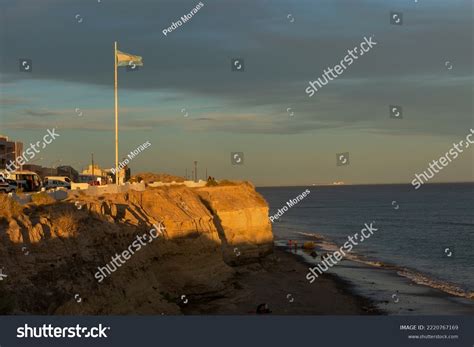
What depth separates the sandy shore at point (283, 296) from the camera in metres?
37.7

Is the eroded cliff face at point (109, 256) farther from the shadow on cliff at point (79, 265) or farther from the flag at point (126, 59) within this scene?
the flag at point (126, 59)

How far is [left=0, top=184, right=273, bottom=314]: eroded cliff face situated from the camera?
22922 millimetres

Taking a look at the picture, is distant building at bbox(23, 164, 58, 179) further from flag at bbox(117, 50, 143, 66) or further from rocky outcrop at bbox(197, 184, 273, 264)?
flag at bbox(117, 50, 143, 66)

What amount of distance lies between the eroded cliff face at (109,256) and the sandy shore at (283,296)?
3.91 ft

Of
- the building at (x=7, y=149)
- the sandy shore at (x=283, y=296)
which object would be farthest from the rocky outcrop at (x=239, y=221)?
the building at (x=7, y=149)

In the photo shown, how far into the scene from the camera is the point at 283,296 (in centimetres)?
4356

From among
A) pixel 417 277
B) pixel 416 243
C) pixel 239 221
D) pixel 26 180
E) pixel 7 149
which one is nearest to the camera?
pixel 26 180

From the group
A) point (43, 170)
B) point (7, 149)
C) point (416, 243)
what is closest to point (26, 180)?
point (416, 243)

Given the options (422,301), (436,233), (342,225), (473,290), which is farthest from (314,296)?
(342,225)

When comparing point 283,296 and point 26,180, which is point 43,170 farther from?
point 283,296

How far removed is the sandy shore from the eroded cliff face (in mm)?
1193

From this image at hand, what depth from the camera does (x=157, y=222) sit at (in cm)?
3356

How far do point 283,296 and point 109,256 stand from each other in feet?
64.9

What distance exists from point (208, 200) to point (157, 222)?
19.1 meters
